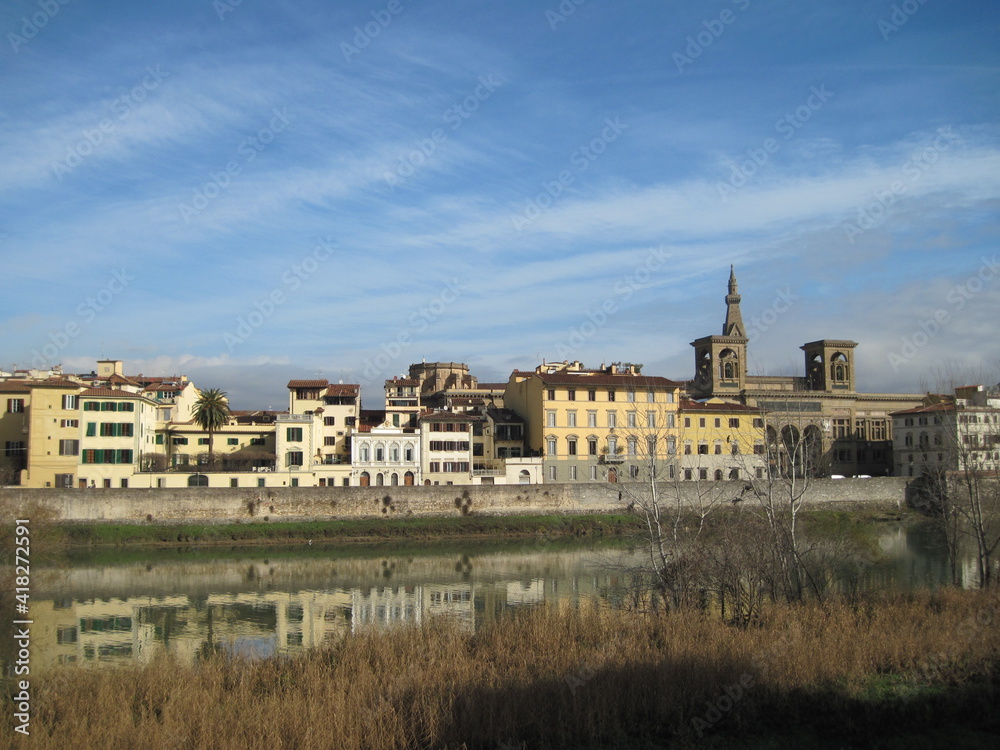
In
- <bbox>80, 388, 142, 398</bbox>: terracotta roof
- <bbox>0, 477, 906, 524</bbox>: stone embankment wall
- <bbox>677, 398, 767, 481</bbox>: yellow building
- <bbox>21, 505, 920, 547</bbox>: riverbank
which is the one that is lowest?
<bbox>21, 505, 920, 547</bbox>: riverbank

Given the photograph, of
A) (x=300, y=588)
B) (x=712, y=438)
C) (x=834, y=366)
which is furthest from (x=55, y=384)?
(x=834, y=366)

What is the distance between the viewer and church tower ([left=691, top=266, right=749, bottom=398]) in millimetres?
88625

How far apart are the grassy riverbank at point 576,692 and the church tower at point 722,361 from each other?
2925 inches

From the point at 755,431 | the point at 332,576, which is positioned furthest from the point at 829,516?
the point at 332,576

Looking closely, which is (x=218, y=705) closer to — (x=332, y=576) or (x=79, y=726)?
(x=79, y=726)

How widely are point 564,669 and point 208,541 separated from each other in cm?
3451

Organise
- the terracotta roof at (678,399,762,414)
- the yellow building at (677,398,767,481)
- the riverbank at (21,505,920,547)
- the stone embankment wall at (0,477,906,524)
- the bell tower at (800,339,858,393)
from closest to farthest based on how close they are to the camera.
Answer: the riverbank at (21,505,920,547) < the stone embankment wall at (0,477,906,524) < the yellow building at (677,398,767,481) < the terracotta roof at (678,399,762,414) < the bell tower at (800,339,858,393)

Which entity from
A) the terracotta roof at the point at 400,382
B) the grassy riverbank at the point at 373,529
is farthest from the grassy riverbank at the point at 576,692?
the terracotta roof at the point at 400,382

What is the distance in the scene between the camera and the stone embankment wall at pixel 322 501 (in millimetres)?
42719

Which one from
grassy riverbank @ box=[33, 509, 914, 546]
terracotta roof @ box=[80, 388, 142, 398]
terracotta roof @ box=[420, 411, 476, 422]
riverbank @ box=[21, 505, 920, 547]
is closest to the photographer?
riverbank @ box=[21, 505, 920, 547]

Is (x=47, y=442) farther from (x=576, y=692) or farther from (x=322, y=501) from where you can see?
(x=576, y=692)

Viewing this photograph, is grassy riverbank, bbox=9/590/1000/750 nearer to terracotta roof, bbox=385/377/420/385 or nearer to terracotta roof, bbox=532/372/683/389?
terracotta roof, bbox=532/372/683/389

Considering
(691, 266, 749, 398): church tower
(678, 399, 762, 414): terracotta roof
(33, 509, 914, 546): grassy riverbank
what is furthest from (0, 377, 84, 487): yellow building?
(691, 266, 749, 398): church tower

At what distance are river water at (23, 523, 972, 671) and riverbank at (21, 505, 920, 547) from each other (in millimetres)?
1513
